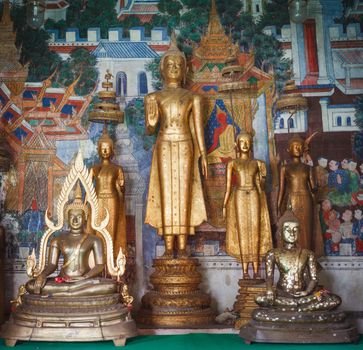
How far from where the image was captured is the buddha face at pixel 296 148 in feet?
22.1

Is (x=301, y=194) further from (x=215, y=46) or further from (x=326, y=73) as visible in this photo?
(x=215, y=46)

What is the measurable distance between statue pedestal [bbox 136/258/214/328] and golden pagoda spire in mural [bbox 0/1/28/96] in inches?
115

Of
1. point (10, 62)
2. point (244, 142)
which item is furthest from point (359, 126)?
point (10, 62)

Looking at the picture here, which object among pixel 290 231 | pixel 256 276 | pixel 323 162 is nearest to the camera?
pixel 290 231

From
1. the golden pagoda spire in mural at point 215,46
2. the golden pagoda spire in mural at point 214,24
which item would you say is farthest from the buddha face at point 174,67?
the golden pagoda spire in mural at point 214,24

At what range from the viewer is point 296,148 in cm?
672

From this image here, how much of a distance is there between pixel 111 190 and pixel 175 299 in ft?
4.72

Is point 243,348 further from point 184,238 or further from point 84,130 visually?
point 84,130

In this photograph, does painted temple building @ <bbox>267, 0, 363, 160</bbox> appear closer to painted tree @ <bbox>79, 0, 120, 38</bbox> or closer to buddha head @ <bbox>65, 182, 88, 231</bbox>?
painted tree @ <bbox>79, 0, 120, 38</bbox>

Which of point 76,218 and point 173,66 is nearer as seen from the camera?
point 76,218

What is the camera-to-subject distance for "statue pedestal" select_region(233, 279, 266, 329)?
19.2ft

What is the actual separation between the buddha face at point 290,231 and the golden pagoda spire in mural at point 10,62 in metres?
3.85

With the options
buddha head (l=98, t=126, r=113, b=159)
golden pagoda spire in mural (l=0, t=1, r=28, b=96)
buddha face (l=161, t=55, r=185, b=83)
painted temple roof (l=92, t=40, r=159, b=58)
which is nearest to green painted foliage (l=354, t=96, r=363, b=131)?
buddha face (l=161, t=55, r=185, b=83)

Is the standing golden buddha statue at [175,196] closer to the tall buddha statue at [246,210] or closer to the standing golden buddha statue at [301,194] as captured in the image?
the tall buddha statue at [246,210]
